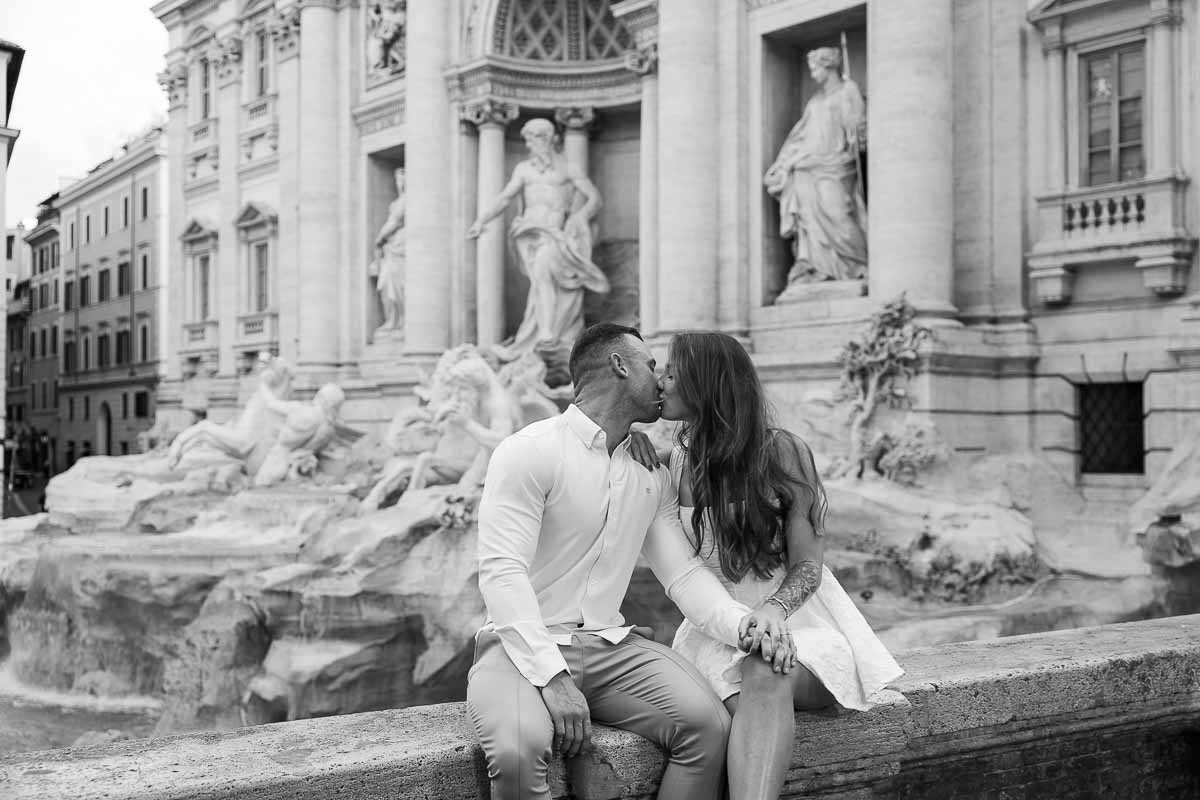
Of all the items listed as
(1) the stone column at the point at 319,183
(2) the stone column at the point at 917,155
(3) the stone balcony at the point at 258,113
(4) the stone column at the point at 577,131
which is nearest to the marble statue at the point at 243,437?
(1) the stone column at the point at 319,183

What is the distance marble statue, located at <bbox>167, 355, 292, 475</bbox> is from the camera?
1927cm

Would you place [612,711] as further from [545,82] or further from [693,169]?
[545,82]

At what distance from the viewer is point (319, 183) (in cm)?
2359

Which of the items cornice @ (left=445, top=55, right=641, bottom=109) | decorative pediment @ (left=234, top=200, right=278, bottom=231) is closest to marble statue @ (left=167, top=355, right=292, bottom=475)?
cornice @ (left=445, top=55, right=641, bottom=109)

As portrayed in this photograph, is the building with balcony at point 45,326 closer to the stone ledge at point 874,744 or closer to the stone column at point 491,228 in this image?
the stone column at point 491,228

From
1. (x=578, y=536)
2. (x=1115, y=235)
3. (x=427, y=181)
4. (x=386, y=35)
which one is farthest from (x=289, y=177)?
(x=578, y=536)

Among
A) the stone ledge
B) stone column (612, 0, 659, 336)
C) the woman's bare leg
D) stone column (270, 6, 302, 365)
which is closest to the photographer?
the stone ledge

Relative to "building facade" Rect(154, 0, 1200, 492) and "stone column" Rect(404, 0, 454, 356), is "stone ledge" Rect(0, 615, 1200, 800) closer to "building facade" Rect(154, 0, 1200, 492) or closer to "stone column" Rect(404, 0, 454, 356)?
"building facade" Rect(154, 0, 1200, 492)

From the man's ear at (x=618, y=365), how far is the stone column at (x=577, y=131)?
16.5 meters

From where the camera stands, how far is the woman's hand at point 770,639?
10.9ft

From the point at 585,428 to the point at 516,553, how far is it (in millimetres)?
423

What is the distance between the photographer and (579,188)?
1897cm

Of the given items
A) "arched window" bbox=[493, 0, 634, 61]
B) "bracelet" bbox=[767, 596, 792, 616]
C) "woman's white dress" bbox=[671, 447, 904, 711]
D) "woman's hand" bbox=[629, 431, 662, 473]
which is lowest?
"woman's white dress" bbox=[671, 447, 904, 711]

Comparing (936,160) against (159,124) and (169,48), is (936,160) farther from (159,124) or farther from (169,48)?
(159,124)
